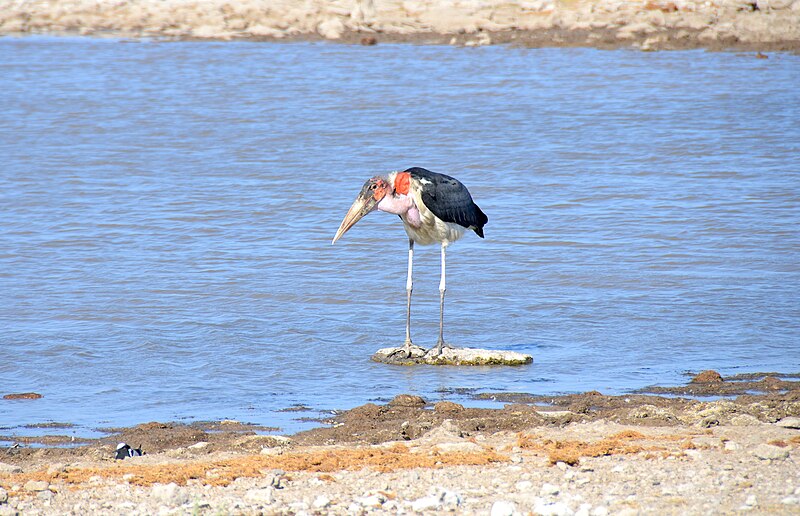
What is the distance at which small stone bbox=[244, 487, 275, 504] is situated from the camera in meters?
5.51

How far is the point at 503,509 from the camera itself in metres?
5.18

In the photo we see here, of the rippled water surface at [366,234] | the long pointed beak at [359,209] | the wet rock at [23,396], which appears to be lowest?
the rippled water surface at [366,234]

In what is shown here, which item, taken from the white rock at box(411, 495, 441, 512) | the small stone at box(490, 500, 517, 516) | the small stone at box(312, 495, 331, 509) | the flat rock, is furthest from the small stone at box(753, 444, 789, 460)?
the flat rock

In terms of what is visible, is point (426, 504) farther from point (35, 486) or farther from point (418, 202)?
→ point (418, 202)

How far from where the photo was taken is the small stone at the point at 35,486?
19.1ft

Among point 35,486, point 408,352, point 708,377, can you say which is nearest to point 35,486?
point 35,486

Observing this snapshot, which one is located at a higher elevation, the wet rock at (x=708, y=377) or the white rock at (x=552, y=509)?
the white rock at (x=552, y=509)

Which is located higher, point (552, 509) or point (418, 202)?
point (418, 202)

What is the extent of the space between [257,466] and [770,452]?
104 inches

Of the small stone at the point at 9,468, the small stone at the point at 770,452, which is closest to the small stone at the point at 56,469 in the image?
the small stone at the point at 9,468

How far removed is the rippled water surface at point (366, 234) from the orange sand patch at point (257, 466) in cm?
130

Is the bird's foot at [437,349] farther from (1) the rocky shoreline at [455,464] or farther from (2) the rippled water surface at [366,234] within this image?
(1) the rocky shoreline at [455,464]

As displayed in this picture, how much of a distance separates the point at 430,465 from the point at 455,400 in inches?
85.7

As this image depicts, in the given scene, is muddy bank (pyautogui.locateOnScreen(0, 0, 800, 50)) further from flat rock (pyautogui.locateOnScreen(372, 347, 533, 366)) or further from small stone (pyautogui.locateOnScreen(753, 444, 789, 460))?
small stone (pyautogui.locateOnScreen(753, 444, 789, 460))
